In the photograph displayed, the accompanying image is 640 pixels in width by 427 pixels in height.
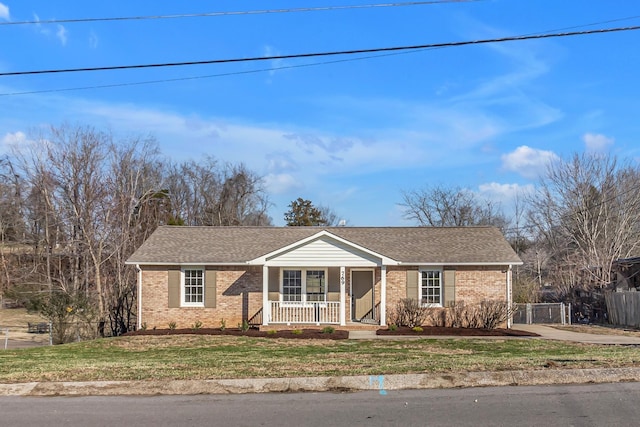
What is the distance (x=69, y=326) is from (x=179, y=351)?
9.19m

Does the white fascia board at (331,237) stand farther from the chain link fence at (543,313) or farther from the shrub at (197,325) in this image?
the chain link fence at (543,313)

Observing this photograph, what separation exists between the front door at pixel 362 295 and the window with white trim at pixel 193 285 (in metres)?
6.14

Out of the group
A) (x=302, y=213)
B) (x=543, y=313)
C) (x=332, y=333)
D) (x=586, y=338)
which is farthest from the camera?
(x=302, y=213)

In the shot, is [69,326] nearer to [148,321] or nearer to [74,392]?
[148,321]

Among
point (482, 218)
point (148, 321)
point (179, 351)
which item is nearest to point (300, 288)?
point (148, 321)

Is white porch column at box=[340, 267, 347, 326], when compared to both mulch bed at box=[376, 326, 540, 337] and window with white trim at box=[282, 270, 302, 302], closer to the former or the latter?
mulch bed at box=[376, 326, 540, 337]

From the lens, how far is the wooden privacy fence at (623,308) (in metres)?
26.4

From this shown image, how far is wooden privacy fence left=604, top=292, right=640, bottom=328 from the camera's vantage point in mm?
26438

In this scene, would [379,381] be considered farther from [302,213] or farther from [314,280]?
[302,213]

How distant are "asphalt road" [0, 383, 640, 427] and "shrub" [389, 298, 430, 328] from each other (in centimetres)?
1453

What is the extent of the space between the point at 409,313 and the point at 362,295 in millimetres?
2994

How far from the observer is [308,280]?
2566cm

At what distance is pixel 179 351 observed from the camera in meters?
15.9

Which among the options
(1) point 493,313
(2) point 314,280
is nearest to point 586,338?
(1) point 493,313
